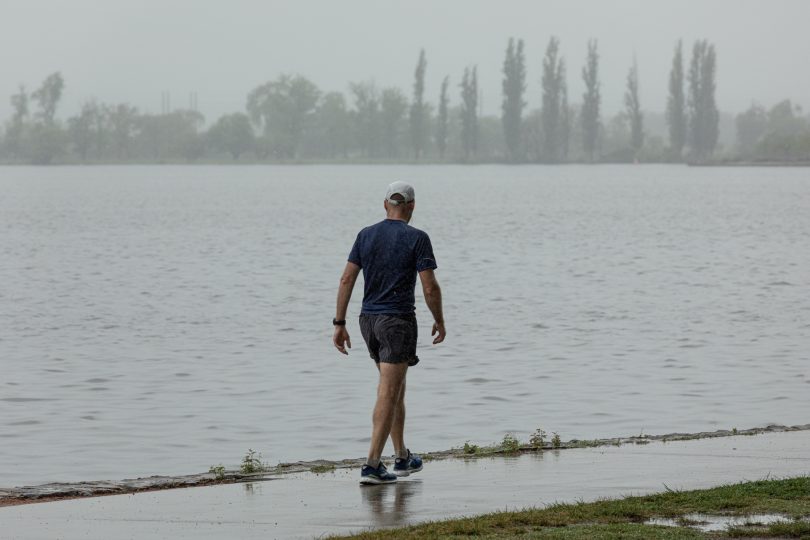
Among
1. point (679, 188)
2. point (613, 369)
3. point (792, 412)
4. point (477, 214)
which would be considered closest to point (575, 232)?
point (477, 214)

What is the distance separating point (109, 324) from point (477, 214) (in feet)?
186

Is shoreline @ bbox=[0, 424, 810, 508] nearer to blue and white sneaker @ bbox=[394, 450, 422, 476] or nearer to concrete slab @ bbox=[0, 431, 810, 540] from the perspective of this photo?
concrete slab @ bbox=[0, 431, 810, 540]

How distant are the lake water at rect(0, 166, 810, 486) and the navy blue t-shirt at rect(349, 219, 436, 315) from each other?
170 inches

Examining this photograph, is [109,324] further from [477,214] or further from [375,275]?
[477,214]

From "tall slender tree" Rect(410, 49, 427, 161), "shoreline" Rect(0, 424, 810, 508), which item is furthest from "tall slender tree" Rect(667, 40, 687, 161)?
"shoreline" Rect(0, 424, 810, 508)

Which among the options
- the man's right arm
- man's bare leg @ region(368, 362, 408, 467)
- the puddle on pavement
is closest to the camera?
the puddle on pavement

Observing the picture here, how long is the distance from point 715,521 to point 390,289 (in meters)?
2.69

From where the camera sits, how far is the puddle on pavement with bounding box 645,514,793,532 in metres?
7.70

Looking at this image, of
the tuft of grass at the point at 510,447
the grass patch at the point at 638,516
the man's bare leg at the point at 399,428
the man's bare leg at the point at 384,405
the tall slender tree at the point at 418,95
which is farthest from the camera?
the tall slender tree at the point at 418,95

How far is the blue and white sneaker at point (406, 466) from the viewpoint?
9906 millimetres

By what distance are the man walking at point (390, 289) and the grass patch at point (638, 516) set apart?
1.50 metres

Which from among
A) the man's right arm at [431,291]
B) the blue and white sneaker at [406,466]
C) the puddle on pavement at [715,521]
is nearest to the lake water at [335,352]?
the blue and white sneaker at [406,466]

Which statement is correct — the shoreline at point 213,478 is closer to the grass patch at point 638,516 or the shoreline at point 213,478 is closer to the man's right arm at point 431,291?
the man's right arm at point 431,291

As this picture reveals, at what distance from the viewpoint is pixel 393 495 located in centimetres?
911
